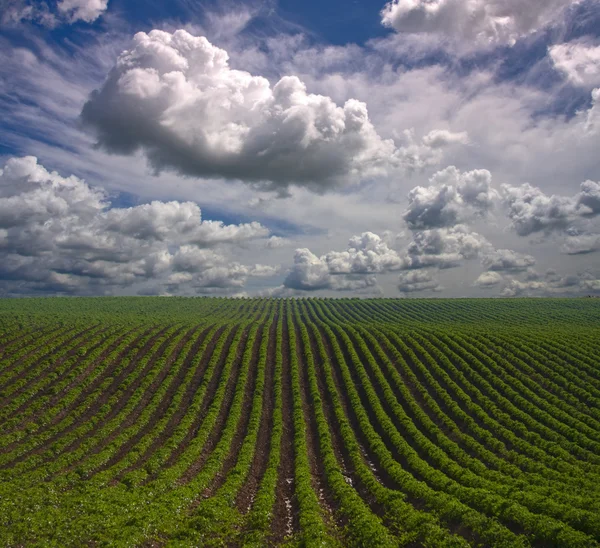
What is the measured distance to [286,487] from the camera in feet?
96.6

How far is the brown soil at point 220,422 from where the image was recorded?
31.1 metres

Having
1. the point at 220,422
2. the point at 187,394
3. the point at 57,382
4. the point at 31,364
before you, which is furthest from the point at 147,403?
the point at 31,364

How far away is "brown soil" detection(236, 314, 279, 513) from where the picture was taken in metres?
27.3

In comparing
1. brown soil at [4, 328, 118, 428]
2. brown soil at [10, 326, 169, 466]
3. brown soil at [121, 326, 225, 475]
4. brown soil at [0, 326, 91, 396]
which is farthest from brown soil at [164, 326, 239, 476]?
brown soil at [0, 326, 91, 396]

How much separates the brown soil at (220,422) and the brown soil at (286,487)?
5713 mm

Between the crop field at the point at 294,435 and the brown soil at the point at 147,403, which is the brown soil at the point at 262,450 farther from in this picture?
the brown soil at the point at 147,403

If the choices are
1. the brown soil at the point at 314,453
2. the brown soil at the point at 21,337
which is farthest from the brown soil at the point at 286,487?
the brown soil at the point at 21,337

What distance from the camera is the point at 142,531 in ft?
64.6

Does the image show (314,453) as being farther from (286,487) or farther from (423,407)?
(423,407)

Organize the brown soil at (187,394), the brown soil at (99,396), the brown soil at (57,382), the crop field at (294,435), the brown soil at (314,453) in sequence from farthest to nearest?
the brown soil at (57,382) < the brown soil at (99,396) < the brown soil at (187,394) < the brown soil at (314,453) < the crop field at (294,435)

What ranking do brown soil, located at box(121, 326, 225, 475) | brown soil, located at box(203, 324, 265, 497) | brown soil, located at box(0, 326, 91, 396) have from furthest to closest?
brown soil, located at box(0, 326, 91, 396) < brown soil, located at box(121, 326, 225, 475) < brown soil, located at box(203, 324, 265, 497)

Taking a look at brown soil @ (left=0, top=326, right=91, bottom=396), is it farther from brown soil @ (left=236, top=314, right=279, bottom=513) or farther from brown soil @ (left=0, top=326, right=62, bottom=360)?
brown soil @ (left=236, top=314, right=279, bottom=513)

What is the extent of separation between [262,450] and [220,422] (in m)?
7.61

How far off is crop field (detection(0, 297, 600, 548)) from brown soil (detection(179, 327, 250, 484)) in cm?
22
